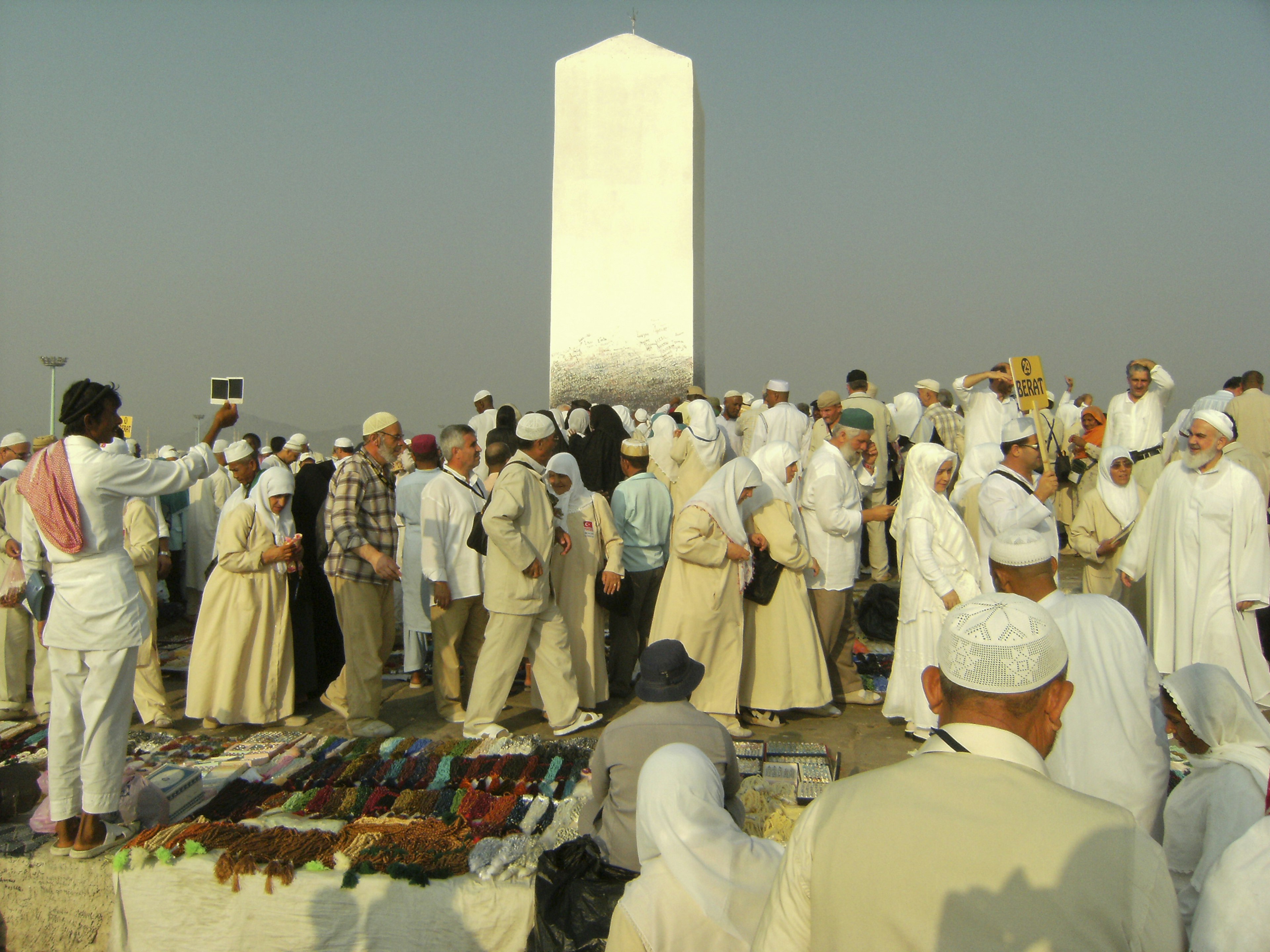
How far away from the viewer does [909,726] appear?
4.77m

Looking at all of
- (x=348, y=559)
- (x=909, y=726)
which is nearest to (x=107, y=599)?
Result: (x=348, y=559)

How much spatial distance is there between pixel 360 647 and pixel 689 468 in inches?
126

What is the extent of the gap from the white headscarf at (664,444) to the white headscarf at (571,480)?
252 cm

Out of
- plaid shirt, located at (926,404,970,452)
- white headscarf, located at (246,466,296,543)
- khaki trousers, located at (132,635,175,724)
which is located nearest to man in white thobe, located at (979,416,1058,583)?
white headscarf, located at (246,466,296,543)

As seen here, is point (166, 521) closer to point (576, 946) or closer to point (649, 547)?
point (649, 547)

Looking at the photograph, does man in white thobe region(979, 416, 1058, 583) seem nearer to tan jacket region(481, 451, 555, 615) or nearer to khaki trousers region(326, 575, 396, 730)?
tan jacket region(481, 451, 555, 615)

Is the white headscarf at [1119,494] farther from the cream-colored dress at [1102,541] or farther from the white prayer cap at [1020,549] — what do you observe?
the white prayer cap at [1020,549]

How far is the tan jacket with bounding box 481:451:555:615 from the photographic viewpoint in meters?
4.55

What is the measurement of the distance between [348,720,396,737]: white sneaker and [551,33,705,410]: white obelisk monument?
8.51 meters

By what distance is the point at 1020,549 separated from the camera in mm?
2865

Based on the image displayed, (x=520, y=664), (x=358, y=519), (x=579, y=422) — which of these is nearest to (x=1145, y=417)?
(x=579, y=422)

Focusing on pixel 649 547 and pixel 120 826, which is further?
pixel 649 547

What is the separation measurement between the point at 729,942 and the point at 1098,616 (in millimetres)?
1377

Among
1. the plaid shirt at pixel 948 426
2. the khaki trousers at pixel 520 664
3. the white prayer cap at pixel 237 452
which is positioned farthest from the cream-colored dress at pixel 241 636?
the plaid shirt at pixel 948 426
